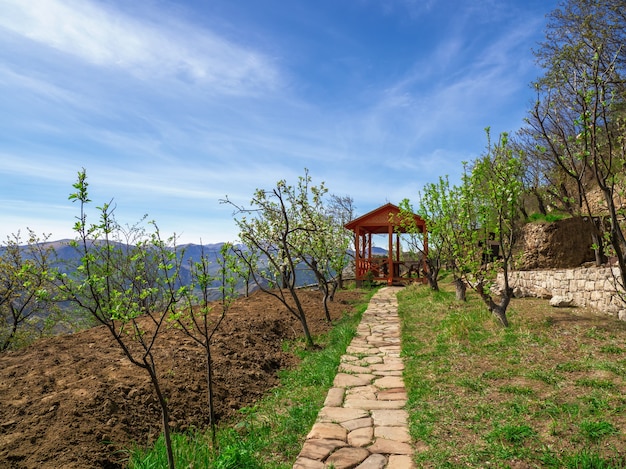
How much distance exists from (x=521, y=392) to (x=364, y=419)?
64.5 inches

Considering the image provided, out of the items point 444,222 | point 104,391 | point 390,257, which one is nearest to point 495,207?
point 444,222

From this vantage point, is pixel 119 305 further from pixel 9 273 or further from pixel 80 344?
pixel 9 273

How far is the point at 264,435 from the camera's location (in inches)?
143

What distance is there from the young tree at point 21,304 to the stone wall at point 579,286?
1195 centimetres

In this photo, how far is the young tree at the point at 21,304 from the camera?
10156 millimetres

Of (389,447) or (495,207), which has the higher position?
(495,207)

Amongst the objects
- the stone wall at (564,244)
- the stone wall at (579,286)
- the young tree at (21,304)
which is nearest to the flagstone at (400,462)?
the stone wall at (579,286)

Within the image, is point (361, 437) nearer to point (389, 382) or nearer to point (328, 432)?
point (328, 432)

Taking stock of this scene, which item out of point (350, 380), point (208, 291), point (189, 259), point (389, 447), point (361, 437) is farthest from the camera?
point (350, 380)

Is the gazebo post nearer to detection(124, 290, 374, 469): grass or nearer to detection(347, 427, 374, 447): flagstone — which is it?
detection(124, 290, 374, 469): grass

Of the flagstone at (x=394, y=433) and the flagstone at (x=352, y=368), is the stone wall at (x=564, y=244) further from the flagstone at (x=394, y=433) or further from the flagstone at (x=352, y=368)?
the flagstone at (x=394, y=433)

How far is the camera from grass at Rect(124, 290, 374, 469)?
3.05 m

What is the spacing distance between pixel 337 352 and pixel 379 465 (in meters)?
3.30

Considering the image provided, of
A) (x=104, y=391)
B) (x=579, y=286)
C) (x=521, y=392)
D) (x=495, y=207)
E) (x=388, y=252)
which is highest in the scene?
(x=495, y=207)
